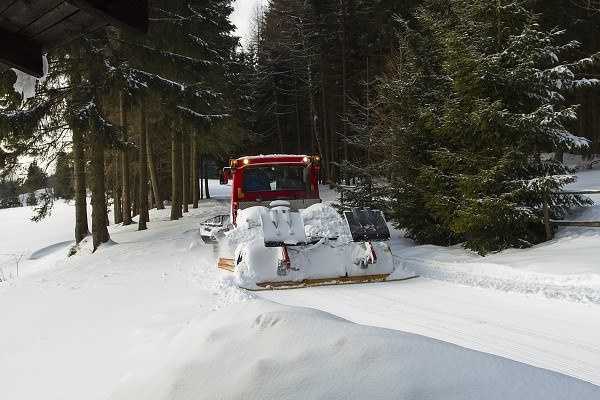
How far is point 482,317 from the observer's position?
6.13 m

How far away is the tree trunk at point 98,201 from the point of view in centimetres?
1527

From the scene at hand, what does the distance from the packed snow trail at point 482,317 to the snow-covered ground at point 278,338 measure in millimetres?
24

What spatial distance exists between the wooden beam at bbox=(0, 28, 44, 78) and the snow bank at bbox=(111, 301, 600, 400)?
73.1 inches

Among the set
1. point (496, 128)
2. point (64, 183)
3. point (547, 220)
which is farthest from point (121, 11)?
point (64, 183)

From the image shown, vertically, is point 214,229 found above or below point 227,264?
above

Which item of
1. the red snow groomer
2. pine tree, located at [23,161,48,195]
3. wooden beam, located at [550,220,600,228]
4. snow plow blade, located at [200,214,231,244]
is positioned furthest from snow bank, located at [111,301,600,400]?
pine tree, located at [23,161,48,195]

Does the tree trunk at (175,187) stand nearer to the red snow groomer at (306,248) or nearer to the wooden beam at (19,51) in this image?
the red snow groomer at (306,248)

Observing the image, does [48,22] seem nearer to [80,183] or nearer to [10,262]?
[80,183]

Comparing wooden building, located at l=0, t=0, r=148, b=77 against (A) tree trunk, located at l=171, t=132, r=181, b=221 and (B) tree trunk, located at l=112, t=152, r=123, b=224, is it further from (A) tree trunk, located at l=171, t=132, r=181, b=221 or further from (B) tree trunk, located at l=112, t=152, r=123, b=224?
(B) tree trunk, located at l=112, t=152, r=123, b=224

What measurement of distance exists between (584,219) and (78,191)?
14.3m

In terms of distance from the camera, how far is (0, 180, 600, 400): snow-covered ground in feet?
7.91

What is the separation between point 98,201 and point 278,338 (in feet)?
46.3

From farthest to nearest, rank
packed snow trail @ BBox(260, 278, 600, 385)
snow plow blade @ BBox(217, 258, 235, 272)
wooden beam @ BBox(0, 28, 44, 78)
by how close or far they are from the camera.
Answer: snow plow blade @ BBox(217, 258, 235, 272) < packed snow trail @ BBox(260, 278, 600, 385) < wooden beam @ BBox(0, 28, 44, 78)

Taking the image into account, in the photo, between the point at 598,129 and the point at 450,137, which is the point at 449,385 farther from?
the point at 598,129
